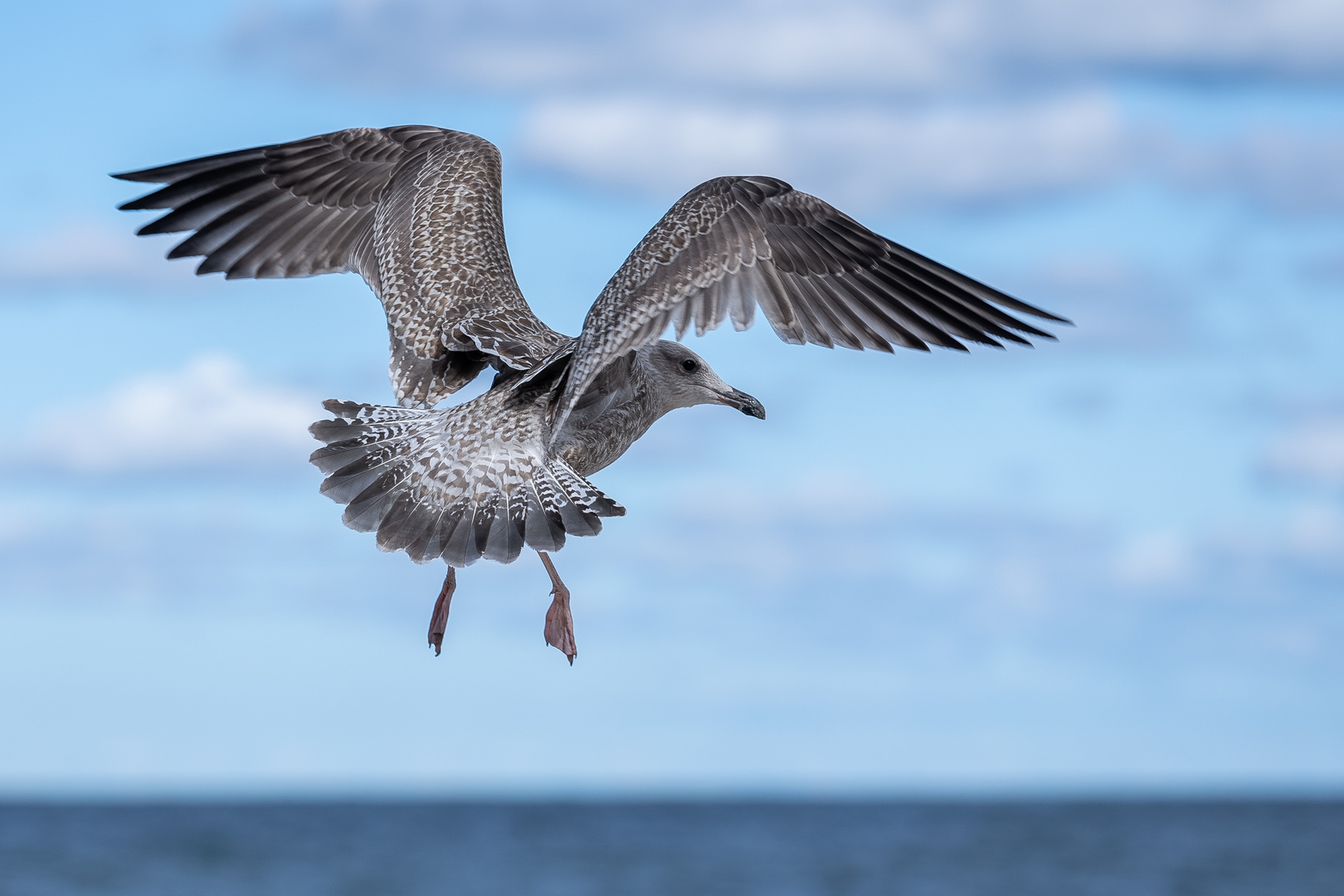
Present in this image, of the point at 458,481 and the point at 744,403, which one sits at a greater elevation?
the point at 744,403

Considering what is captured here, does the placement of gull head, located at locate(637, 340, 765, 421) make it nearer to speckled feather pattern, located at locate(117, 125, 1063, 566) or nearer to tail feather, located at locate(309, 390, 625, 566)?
speckled feather pattern, located at locate(117, 125, 1063, 566)

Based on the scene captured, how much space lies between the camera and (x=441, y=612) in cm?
797

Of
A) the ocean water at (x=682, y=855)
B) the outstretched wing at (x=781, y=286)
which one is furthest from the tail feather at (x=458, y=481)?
the ocean water at (x=682, y=855)

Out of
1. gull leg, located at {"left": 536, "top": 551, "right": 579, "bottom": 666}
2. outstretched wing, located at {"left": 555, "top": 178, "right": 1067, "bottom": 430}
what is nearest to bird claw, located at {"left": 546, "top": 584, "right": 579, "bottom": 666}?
gull leg, located at {"left": 536, "top": 551, "right": 579, "bottom": 666}

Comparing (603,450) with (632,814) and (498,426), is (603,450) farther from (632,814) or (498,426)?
(632,814)

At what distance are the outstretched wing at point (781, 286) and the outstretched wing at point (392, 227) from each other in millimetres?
1052

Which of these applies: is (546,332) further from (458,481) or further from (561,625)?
(561,625)

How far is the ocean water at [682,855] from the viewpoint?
190 feet

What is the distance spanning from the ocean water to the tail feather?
4930cm

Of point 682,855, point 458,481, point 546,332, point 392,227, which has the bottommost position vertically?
point 682,855

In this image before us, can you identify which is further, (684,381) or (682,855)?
(682,855)

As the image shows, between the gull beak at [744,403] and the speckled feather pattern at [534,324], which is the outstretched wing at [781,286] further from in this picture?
the gull beak at [744,403]

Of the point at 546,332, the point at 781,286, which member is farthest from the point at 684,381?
the point at 546,332

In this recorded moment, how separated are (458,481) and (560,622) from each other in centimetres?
97
